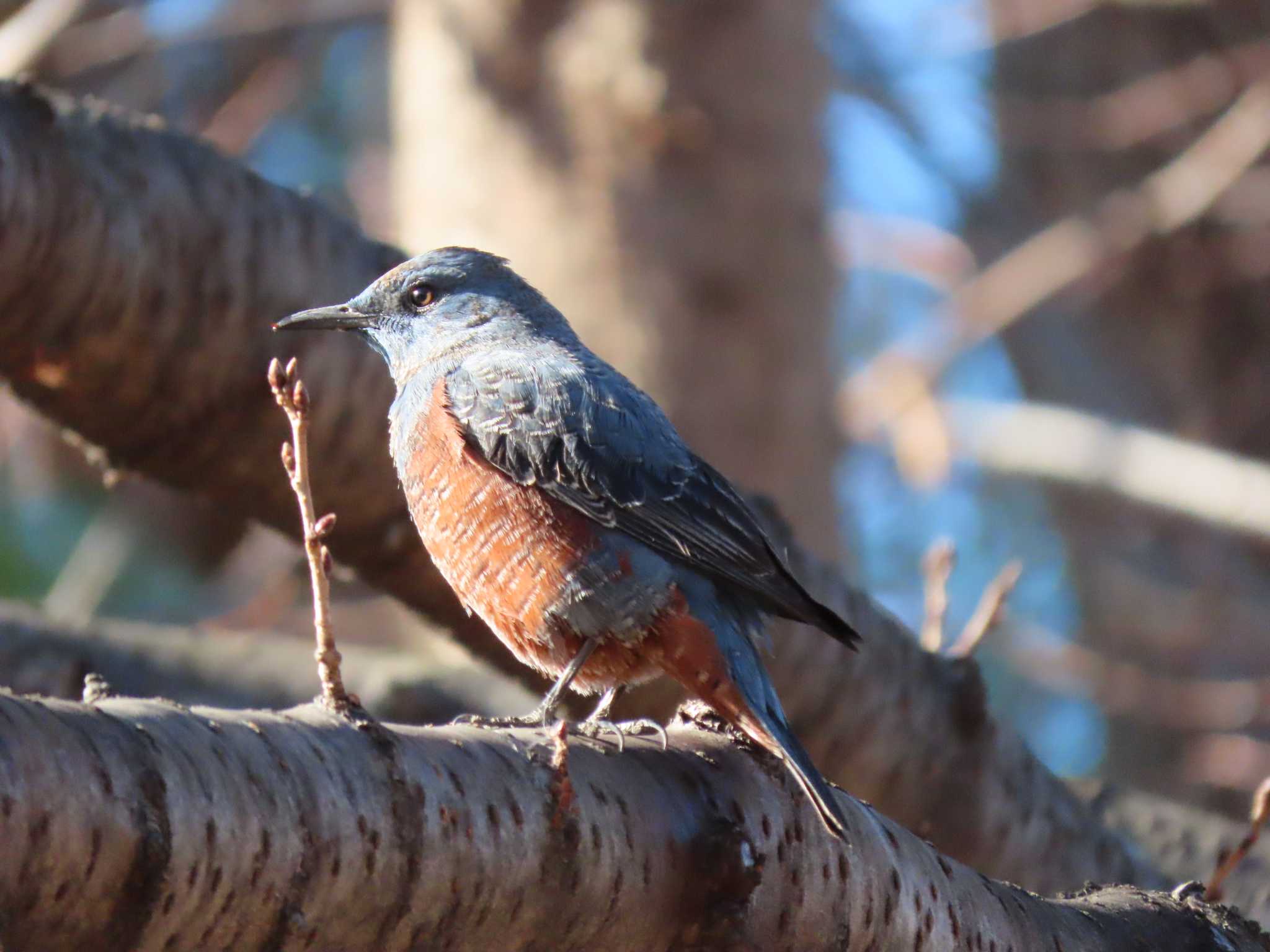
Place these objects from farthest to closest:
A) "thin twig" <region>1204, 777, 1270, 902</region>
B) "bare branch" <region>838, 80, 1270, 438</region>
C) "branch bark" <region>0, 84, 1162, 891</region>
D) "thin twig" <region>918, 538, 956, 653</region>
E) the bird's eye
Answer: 1. "bare branch" <region>838, 80, 1270, 438</region>
2. the bird's eye
3. "thin twig" <region>918, 538, 956, 653</region>
4. "branch bark" <region>0, 84, 1162, 891</region>
5. "thin twig" <region>1204, 777, 1270, 902</region>

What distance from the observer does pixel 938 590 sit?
3.87 m

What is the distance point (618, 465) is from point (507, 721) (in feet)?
2.62

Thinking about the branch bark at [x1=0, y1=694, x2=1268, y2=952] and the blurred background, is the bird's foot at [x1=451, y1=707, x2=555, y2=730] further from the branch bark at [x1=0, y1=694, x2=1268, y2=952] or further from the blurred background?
the blurred background

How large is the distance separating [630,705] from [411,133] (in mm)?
3133

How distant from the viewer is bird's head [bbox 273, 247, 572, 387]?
12.6 ft

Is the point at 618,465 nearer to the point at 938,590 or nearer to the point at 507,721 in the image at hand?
the point at 507,721

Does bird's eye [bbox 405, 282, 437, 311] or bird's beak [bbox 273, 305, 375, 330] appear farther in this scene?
bird's eye [bbox 405, 282, 437, 311]

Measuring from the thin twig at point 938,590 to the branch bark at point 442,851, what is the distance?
1177 millimetres

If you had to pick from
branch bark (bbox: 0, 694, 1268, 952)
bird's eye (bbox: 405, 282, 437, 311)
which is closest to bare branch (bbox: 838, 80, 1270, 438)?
bird's eye (bbox: 405, 282, 437, 311)

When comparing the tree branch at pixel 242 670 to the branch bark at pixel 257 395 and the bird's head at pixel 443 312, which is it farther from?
the bird's head at pixel 443 312

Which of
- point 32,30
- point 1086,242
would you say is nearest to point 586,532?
point 32,30

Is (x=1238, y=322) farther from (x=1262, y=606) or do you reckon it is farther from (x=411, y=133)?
(x=411, y=133)

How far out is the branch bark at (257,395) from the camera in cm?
337

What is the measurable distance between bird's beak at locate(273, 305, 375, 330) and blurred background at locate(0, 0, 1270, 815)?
3.48 ft
